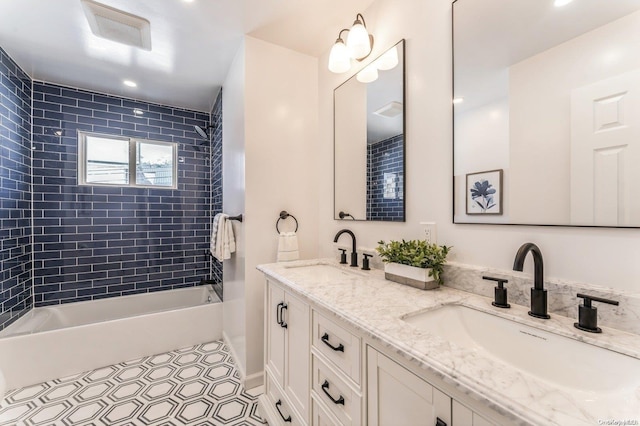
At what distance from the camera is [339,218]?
78.1 inches

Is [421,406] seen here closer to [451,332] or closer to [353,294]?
[451,332]

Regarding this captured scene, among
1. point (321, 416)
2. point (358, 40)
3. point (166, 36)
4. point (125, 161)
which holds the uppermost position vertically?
point (166, 36)

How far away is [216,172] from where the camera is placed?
308 centimetres

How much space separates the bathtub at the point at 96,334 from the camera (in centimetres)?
196

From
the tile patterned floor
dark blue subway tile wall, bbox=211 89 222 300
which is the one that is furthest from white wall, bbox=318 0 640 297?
dark blue subway tile wall, bbox=211 89 222 300

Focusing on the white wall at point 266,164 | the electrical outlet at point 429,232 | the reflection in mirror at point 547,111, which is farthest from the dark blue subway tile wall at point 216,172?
the reflection in mirror at point 547,111

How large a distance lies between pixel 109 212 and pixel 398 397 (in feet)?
11.0

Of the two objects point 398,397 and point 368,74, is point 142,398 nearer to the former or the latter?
point 398,397

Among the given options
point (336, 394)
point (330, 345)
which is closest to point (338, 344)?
point (330, 345)

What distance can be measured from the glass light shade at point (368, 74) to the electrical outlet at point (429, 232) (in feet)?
3.16

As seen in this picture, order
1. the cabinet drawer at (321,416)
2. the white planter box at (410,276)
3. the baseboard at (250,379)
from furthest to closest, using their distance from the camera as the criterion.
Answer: the baseboard at (250,379)
the white planter box at (410,276)
the cabinet drawer at (321,416)

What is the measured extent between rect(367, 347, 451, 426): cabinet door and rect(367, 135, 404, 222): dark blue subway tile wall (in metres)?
0.85

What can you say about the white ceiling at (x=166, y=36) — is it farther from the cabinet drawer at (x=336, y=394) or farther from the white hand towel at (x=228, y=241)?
the cabinet drawer at (x=336, y=394)

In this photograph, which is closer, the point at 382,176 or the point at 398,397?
the point at 398,397
